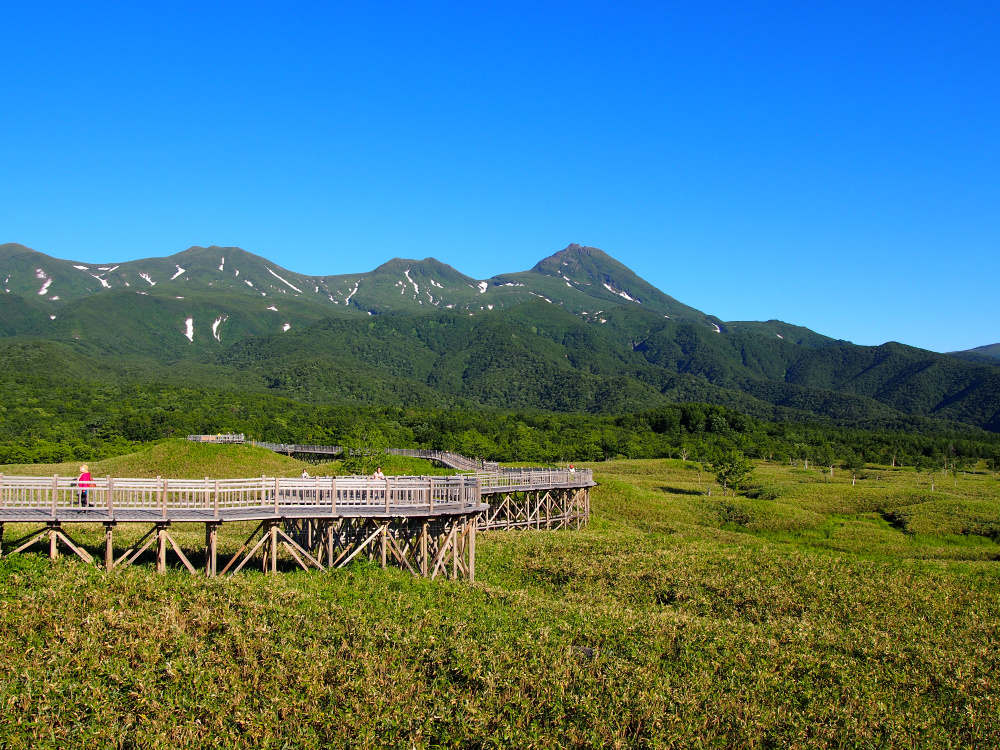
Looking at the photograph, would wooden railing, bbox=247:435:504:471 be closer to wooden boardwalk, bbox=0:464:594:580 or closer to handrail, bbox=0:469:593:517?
wooden boardwalk, bbox=0:464:594:580

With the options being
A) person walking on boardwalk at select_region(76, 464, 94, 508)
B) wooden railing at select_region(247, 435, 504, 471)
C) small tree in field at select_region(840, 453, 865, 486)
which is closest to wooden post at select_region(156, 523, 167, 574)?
person walking on boardwalk at select_region(76, 464, 94, 508)

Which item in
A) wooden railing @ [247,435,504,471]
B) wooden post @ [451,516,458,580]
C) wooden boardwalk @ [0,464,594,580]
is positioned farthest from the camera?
wooden railing @ [247,435,504,471]

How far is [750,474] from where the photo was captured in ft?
281

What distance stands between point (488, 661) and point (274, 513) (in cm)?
995

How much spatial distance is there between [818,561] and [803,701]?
2002cm

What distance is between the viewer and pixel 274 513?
24.1 meters

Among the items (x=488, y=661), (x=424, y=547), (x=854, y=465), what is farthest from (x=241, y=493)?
(x=854, y=465)

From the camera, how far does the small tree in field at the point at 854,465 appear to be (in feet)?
309

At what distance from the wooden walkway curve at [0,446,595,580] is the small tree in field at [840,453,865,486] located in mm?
72969

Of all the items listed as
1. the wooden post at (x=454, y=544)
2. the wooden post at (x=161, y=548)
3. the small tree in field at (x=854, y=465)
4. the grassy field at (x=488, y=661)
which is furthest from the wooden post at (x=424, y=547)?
the small tree in field at (x=854, y=465)

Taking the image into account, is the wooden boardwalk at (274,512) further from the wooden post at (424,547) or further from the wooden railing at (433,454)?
the wooden railing at (433,454)

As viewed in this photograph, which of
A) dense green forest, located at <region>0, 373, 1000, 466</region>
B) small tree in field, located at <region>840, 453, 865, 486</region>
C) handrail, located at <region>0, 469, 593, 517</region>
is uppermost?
handrail, located at <region>0, 469, 593, 517</region>

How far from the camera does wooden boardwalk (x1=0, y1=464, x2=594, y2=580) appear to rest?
2284 centimetres

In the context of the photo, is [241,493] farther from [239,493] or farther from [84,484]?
[84,484]
